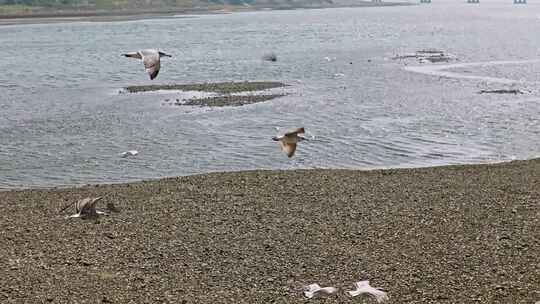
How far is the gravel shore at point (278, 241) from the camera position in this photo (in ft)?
47.1

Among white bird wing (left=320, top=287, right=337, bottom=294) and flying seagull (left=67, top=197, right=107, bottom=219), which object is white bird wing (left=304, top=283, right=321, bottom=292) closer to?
white bird wing (left=320, top=287, right=337, bottom=294)

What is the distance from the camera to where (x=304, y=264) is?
15875mm

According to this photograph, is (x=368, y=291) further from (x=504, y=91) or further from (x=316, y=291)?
(x=504, y=91)

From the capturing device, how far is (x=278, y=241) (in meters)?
17.6

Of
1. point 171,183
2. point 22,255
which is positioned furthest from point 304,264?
point 171,183

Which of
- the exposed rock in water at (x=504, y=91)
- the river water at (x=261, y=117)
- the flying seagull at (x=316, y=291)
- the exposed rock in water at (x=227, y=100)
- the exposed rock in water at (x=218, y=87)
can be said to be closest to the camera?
the flying seagull at (x=316, y=291)

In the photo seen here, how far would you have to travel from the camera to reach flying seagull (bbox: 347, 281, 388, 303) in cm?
1384

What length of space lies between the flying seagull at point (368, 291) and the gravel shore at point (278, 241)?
0.58 feet

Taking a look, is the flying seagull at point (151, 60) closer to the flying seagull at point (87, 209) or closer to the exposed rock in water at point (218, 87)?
the flying seagull at point (87, 209)

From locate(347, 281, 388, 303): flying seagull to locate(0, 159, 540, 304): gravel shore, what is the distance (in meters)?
0.18

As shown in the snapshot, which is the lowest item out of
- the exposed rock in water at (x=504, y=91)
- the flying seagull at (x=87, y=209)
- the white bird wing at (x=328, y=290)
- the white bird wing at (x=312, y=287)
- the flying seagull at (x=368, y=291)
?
the exposed rock in water at (x=504, y=91)

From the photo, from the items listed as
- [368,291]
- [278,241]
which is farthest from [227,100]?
[368,291]

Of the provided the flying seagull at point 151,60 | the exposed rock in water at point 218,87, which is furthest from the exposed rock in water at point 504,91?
the flying seagull at point 151,60

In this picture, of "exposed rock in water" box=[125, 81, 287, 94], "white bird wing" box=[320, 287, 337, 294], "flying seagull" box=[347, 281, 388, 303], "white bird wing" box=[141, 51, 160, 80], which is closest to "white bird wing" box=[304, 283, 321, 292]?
"white bird wing" box=[320, 287, 337, 294]
